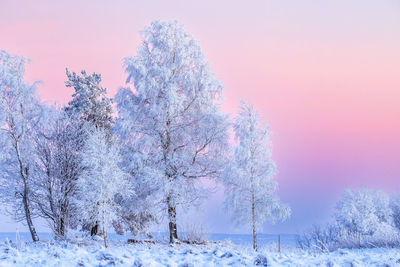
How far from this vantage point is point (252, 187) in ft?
57.7

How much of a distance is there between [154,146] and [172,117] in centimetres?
179

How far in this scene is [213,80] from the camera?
61.3ft

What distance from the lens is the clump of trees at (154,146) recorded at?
691 inches

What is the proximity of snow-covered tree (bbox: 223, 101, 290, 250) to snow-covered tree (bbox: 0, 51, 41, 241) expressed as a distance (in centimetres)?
985

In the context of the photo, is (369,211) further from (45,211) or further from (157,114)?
(45,211)

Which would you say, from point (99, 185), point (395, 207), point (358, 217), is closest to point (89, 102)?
point (99, 185)

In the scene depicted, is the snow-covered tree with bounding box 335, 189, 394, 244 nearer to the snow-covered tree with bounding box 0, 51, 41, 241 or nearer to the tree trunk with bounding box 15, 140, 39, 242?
the tree trunk with bounding box 15, 140, 39, 242

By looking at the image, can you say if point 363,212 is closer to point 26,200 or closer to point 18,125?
point 26,200

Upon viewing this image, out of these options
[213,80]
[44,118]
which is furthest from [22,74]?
[213,80]

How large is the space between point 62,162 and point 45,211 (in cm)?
265

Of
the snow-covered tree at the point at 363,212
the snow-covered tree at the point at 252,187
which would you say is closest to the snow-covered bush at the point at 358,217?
the snow-covered tree at the point at 363,212

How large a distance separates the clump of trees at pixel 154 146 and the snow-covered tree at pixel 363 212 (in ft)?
49.6

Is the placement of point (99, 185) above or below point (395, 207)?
above

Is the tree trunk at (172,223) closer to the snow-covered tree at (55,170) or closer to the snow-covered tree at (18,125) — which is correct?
the snow-covered tree at (55,170)
